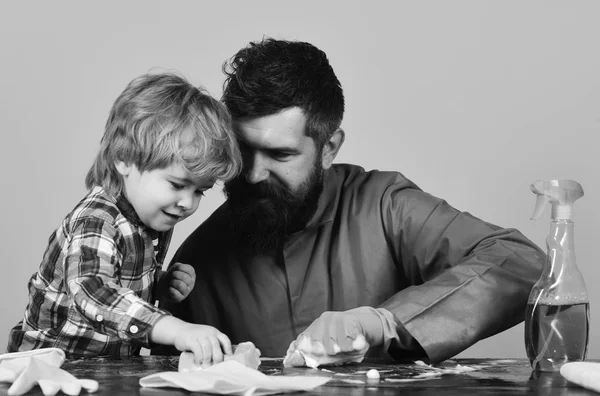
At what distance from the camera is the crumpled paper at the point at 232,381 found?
132cm

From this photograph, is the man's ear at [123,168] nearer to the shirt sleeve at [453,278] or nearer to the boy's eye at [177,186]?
the boy's eye at [177,186]

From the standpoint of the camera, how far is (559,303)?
1.57 metres

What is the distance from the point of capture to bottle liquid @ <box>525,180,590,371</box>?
1.57 metres

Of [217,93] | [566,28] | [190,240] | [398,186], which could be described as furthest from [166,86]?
→ [566,28]

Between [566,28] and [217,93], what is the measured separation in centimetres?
113

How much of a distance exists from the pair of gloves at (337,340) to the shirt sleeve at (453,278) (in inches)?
2.4

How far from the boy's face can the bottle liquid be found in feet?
2.28

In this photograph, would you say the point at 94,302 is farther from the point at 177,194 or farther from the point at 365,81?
the point at 365,81

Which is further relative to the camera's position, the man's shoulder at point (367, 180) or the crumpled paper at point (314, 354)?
the man's shoulder at point (367, 180)

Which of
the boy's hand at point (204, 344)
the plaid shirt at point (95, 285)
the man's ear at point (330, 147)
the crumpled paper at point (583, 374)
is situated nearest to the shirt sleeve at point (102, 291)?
the plaid shirt at point (95, 285)

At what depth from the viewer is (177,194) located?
1941mm

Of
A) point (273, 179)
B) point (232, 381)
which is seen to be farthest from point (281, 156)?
point (232, 381)

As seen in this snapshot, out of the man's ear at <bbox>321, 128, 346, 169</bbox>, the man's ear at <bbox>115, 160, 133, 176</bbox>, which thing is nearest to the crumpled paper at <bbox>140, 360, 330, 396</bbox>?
the man's ear at <bbox>115, 160, 133, 176</bbox>

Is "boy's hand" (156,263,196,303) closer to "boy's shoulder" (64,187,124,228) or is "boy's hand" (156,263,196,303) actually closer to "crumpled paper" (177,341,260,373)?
"boy's shoulder" (64,187,124,228)
